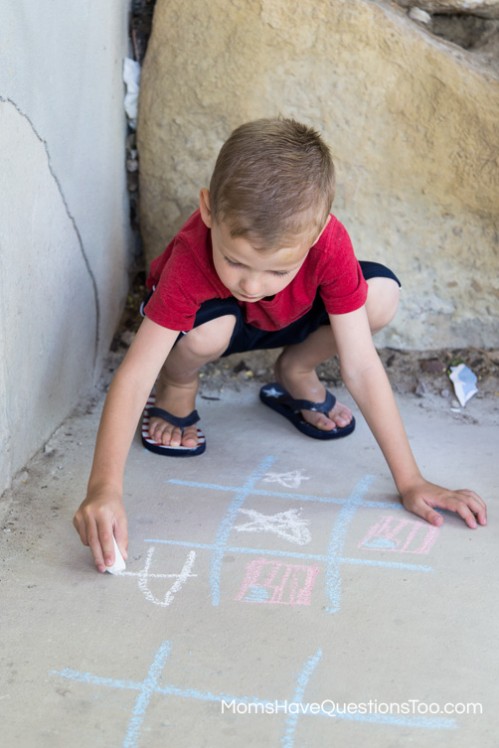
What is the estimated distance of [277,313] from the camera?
6.19 ft

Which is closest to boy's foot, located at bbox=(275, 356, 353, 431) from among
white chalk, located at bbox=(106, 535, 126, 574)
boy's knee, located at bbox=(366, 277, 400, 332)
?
boy's knee, located at bbox=(366, 277, 400, 332)

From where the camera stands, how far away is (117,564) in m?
1.50

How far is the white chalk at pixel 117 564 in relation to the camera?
1.48m

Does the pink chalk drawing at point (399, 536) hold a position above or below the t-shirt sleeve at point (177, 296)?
below

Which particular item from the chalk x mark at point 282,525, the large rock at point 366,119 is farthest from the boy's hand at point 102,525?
the large rock at point 366,119

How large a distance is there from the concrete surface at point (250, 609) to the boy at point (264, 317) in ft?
0.31

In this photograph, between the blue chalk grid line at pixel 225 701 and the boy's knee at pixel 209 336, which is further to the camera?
the boy's knee at pixel 209 336

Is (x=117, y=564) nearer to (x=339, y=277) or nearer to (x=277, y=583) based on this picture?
(x=277, y=583)

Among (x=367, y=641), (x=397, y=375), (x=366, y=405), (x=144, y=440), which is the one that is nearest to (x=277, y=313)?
Result: (x=366, y=405)

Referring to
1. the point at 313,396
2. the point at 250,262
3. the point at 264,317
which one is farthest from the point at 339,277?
the point at 313,396

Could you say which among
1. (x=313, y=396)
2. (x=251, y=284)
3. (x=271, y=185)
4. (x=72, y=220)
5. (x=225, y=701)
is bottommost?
(x=313, y=396)

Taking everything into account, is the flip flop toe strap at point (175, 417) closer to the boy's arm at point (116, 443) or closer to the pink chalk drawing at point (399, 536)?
the boy's arm at point (116, 443)

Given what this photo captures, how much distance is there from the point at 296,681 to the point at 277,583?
9.7 inches

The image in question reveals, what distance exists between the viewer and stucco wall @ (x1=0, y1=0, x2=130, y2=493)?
1.65 m
